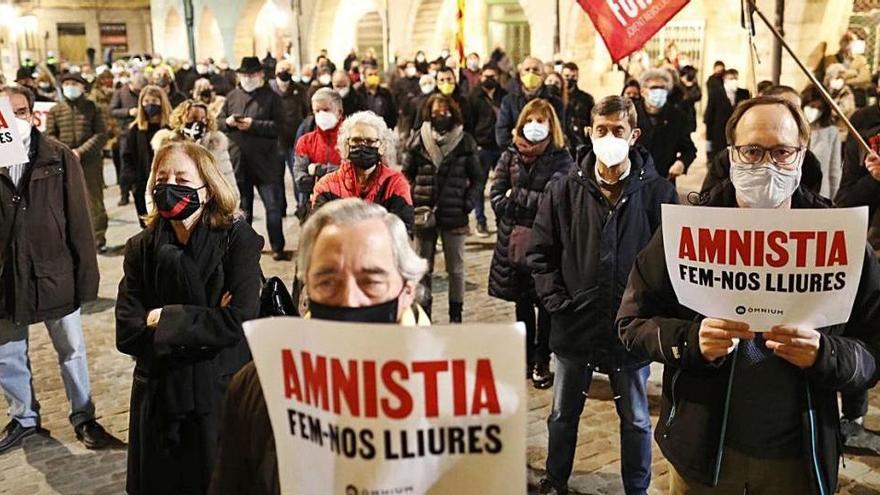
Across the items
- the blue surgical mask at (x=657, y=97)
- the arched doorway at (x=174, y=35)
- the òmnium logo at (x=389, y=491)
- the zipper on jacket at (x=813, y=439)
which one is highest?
the arched doorway at (x=174, y=35)

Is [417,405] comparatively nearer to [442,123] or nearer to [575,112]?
[442,123]

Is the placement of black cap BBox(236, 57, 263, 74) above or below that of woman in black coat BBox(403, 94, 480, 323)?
above

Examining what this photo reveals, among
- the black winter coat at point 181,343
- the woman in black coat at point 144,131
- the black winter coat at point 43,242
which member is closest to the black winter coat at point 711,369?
the black winter coat at point 181,343

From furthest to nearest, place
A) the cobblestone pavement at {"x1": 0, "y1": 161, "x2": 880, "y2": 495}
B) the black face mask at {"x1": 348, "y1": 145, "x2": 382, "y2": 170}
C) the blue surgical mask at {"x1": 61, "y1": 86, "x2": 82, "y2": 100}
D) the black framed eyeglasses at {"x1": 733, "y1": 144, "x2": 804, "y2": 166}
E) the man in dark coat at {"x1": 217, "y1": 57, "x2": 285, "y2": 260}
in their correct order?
the man in dark coat at {"x1": 217, "y1": 57, "x2": 285, "y2": 260}, the blue surgical mask at {"x1": 61, "y1": 86, "x2": 82, "y2": 100}, the black face mask at {"x1": 348, "y1": 145, "x2": 382, "y2": 170}, the cobblestone pavement at {"x1": 0, "y1": 161, "x2": 880, "y2": 495}, the black framed eyeglasses at {"x1": 733, "y1": 144, "x2": 804, "y2": 166}

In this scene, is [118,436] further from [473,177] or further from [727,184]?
[727,184]

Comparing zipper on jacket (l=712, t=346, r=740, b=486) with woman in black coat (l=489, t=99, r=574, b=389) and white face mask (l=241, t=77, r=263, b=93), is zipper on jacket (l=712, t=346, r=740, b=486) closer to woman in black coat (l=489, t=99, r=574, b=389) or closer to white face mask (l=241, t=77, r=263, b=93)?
woman in black coat (l=489, t=99, r=574, b=389)

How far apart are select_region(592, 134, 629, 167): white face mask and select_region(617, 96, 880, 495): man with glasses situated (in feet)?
4.26

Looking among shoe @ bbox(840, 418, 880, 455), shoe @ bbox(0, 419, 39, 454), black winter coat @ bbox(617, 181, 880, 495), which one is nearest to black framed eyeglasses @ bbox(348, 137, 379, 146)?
shoe @ bbox(0, 419, 39, 454)

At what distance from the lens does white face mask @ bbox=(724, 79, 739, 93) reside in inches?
510

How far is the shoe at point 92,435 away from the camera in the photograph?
5.43 m

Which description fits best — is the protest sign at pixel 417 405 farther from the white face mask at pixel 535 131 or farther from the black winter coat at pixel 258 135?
the black winter coat at pixel 258 135

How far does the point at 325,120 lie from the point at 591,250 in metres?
4.13

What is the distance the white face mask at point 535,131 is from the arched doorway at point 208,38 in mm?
32598

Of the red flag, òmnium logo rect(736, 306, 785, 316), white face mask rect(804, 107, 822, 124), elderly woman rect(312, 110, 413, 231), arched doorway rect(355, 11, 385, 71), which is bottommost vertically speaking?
òmnium logo rect(736, 306, 785, 316)
